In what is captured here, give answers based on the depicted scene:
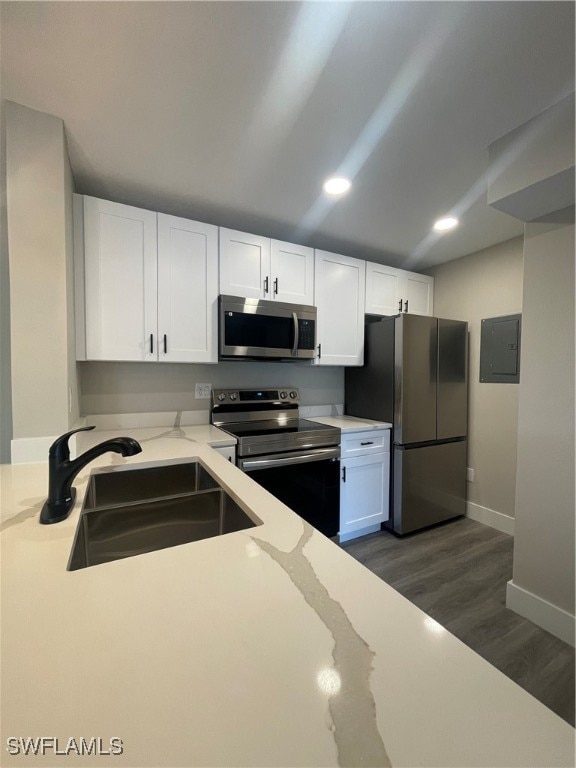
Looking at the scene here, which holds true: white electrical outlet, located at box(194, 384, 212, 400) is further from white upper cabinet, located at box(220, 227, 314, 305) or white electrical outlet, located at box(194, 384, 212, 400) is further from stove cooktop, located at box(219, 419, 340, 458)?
white upper cabinet, located at box(220, 227, 314, 305)

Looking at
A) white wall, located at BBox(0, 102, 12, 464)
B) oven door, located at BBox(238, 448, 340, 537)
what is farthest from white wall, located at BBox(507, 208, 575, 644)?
white wall, located at BBox(0, 102, 12, 464)

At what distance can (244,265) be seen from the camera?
88.9 inches

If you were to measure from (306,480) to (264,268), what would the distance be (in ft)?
4.98

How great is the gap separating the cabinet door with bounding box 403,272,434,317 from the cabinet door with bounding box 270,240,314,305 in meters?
1.06

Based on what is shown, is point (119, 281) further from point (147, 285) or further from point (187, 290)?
point (187, 290)

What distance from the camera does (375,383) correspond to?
2723mm

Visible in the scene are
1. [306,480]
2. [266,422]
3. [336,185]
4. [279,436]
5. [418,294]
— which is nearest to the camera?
[336,185]

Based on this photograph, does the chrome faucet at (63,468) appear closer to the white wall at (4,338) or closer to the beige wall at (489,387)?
the white wall at (4,338)

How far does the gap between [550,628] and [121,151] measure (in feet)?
10.5

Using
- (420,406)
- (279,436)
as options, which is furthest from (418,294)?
(279,436)

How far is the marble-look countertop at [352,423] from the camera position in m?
2.41

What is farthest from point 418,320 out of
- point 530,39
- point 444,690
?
point 444,690

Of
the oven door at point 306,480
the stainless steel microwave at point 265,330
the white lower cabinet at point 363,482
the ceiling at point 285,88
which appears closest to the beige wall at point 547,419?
the ceiling at point 285,88

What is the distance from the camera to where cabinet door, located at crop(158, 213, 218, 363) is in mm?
2014
